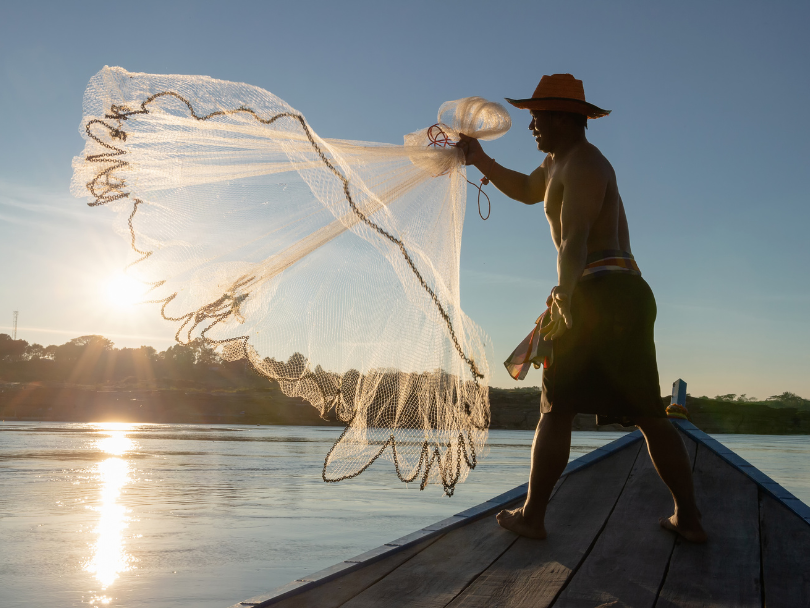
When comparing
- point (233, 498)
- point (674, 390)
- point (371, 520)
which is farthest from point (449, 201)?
point (674, 390)

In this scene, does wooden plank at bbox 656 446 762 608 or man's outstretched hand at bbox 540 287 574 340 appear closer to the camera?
wooden plank at bbox 656 446 762 608

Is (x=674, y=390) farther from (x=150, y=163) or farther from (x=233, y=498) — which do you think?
(x=150, y=163)

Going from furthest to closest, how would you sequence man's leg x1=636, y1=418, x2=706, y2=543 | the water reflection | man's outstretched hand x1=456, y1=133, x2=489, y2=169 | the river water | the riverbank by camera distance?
1. the riverbank
2. the water reflection
3. the river water
4. man's outstretched hand x1=456, y1=133, x2=489, y2=169
5. man's leg x1=636, y1=418, x2=706, y2=543

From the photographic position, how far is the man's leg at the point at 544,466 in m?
2.37

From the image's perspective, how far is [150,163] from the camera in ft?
9.15

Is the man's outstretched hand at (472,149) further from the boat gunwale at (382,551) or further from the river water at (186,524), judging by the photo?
the river water at (186,524)

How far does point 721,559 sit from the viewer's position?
85.4 inches

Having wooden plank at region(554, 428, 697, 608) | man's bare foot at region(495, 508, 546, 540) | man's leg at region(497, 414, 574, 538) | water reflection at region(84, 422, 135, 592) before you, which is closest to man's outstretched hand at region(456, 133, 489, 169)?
man's leg at region(497, 414, 574, 538)

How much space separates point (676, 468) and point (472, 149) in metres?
1.50

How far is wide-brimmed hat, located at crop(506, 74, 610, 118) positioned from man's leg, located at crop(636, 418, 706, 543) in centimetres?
111

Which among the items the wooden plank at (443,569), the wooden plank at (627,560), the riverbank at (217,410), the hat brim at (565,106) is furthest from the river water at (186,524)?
the riverbank at (217,410)

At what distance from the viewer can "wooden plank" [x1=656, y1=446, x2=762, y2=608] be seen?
71.4 inches

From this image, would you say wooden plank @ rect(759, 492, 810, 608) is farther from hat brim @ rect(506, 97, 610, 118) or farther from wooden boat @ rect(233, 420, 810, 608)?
hat brim @ rect(506, 97, 610, 118)

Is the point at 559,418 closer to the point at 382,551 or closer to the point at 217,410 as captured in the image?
the point at 382,551
